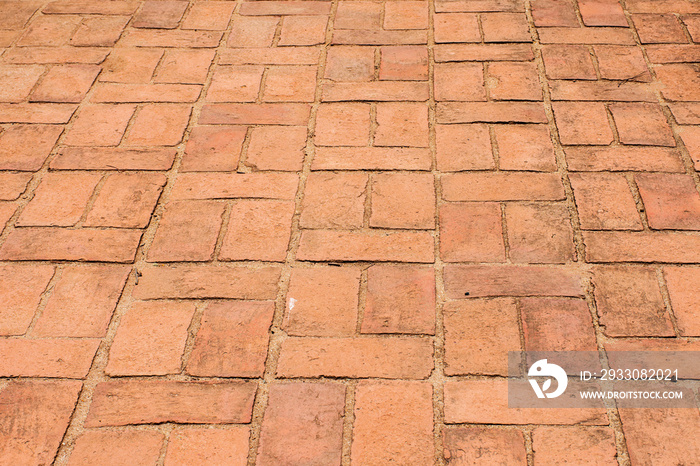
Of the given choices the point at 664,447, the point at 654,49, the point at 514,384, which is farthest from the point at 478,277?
the point at 654,49

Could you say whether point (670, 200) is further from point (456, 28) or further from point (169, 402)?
point (169, 402)

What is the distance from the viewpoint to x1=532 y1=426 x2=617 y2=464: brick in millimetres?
1611

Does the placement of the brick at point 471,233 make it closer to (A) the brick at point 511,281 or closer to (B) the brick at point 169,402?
(A) the brick at point 511,281

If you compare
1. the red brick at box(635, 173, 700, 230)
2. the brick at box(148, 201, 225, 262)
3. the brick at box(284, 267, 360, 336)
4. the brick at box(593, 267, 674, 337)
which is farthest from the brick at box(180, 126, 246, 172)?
the red brick at box(635, 173, 700, 230)

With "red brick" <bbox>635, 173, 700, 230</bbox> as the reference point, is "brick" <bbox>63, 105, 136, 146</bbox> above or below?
above

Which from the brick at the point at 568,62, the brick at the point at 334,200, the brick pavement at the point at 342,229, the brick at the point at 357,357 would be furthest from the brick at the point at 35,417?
the brick at the point at 568,62

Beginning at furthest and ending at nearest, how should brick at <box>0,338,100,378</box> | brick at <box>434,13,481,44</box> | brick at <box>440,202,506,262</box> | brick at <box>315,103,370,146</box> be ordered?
brick at <box>434,13,481,44</box>, brick at <box>315,103,370,146</box>, brick at <box>440,202,506,262</box>, brick at <box>0,338,100,378</box>

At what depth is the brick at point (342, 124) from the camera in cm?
247

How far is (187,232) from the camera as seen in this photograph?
7.10 feet

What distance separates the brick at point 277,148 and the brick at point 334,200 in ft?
0.40

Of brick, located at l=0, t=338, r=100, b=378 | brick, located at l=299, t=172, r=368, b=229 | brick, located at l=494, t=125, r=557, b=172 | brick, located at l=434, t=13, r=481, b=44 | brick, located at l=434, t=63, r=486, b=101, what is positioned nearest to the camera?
brick, located at l=0, t=338, r=100, b=378

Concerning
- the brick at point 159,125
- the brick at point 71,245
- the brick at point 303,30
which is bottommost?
the brick at point 71,245

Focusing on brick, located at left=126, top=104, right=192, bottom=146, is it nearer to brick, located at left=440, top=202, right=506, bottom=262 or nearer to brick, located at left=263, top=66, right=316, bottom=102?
brick, located at left=263, top=66, right=316, bottom=102

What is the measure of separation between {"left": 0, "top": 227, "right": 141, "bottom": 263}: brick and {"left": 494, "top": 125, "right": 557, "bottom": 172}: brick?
1.39 m
